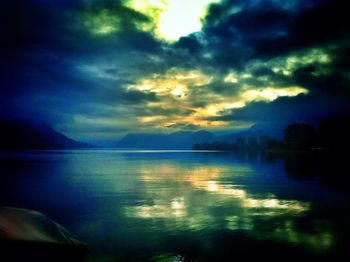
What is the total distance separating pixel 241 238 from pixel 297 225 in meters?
6.22

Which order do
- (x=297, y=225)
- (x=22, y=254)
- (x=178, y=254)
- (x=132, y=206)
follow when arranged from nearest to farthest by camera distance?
(x=22, y=254)
(x=178, y=254)
(x=297, y=225)
(x=132, y=206)

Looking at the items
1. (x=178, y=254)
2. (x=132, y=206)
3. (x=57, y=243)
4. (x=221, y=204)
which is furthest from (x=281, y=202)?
(x=57, y=243)

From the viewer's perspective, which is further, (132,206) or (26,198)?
(26,198)

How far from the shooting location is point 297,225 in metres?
24.2

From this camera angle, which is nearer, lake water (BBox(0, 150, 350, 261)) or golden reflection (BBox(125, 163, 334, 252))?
lake water (BBox(0, 150, 350, 261))

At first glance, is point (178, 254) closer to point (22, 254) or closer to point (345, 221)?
point (22, 254)

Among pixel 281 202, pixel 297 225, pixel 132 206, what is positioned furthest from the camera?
pixel 281 202

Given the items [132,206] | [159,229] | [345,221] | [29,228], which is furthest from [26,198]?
[345,221]

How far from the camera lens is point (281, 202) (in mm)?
35281

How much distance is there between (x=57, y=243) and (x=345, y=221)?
70.5ft

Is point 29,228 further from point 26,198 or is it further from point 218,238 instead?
point 26,198

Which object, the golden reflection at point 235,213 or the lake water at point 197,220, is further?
the golden reflection at point 235,213

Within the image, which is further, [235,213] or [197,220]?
[235,213]

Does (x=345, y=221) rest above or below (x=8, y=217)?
below
